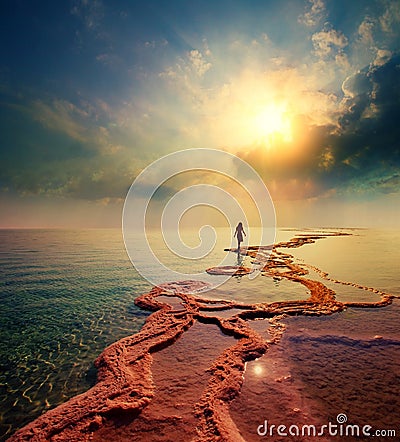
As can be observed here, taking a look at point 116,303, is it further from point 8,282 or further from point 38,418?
point 8,282

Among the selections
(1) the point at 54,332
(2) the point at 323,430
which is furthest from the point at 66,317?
(2) the point at 323,430

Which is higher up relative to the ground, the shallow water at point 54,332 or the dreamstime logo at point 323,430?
the dreamstime logo at point 323,430

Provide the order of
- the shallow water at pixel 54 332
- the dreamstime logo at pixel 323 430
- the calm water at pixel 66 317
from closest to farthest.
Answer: the dreamstime logo at pixel 323 430
the shallow water at pixel 54 332
the calm water at pixel 66 317

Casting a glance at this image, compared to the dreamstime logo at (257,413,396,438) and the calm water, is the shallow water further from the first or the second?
the dreamstime logo at (257,413,396,438)

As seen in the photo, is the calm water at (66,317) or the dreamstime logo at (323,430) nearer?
the dreamstime logo at (323,430)

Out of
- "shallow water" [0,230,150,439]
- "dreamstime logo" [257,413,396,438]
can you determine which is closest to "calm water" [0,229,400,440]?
"shallow water" [0,230,150,439]

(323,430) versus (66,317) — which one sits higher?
(323,430)

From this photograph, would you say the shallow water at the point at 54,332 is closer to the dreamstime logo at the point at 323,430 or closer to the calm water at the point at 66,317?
the calm water at the point at 66,317

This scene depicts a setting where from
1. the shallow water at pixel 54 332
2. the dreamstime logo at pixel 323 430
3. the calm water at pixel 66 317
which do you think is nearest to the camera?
the dreamstime logo at pixel 323 430

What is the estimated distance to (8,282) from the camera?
Result: 19109 mm

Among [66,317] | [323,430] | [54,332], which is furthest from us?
[66,317]

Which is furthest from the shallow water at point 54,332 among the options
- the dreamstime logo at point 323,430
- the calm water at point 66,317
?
the dreamstime logo at point 323,430

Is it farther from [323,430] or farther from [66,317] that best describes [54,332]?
[323,430]

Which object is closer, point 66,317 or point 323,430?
point 323,430
